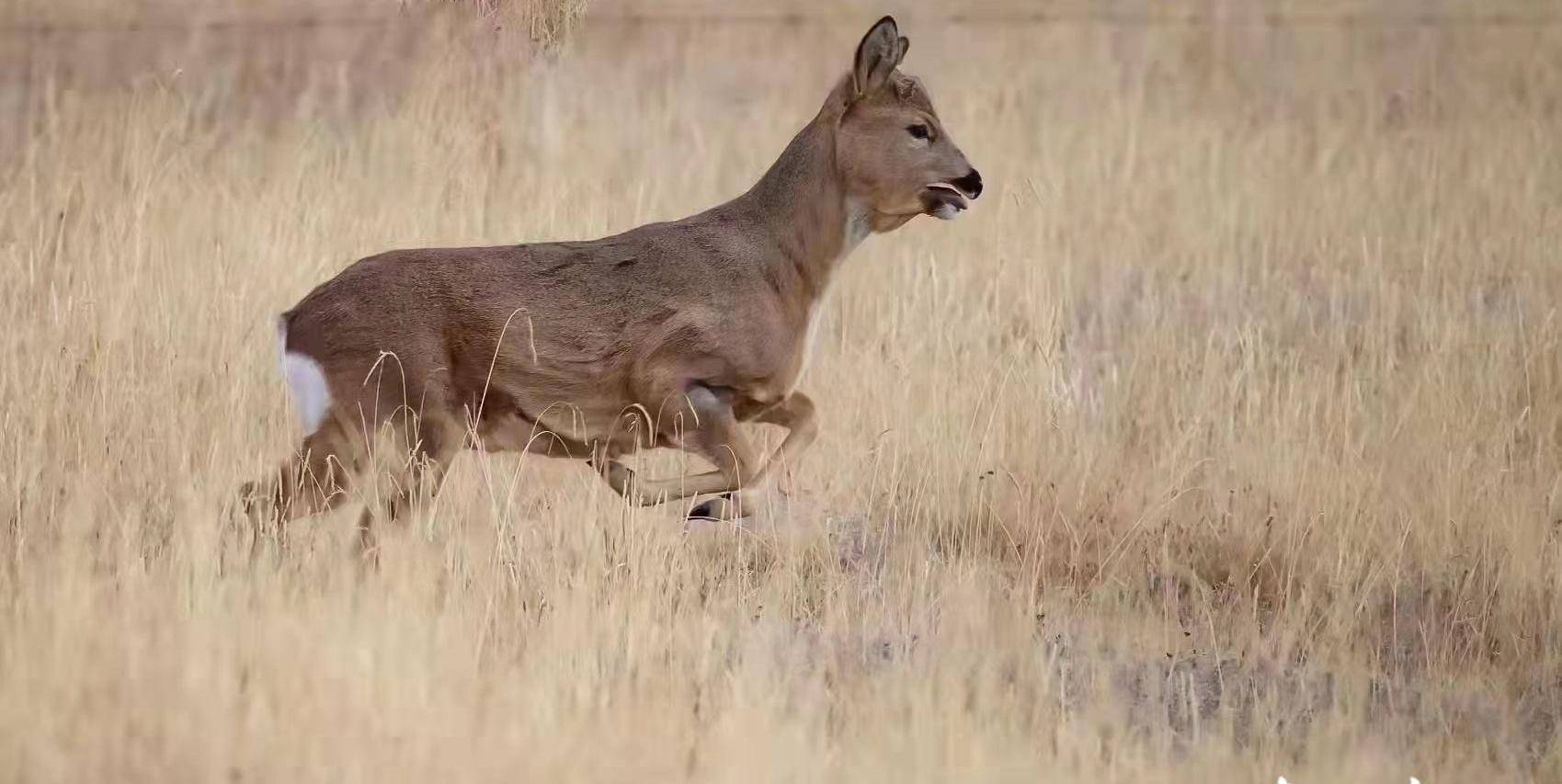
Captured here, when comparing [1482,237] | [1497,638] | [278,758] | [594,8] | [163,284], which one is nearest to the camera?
[278,758]

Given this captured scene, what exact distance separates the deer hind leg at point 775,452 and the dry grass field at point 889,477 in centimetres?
11

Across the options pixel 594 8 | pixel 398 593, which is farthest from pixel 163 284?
pixel 594 8

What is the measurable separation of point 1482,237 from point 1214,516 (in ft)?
14.8

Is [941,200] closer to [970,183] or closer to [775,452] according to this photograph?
[970,183]

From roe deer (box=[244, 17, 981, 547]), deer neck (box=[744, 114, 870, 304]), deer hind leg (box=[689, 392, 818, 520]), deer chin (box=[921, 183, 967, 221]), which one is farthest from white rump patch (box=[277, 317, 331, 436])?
deer chin (box=[921, 183, 967, 221])

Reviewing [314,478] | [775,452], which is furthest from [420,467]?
[775,452]

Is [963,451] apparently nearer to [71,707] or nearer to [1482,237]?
[71,707]

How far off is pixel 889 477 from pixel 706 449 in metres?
1.12

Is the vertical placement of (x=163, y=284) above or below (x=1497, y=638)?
above

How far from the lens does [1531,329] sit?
30.5 feet

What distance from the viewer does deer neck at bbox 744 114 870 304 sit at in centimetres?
711

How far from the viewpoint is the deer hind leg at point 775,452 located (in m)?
6.85

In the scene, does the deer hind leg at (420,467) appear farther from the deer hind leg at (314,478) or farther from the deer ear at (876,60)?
the deer ear at (876,60)

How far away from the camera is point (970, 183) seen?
713 cm
